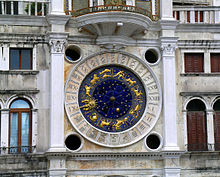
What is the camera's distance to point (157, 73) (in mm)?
22406

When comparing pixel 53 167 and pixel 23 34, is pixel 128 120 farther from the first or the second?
pixel 23 34

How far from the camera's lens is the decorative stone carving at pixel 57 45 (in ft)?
70.5

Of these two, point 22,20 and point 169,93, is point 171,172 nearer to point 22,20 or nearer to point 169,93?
point 169,93

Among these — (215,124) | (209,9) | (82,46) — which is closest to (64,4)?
(82,46)

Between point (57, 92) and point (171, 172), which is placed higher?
point (57, 92)

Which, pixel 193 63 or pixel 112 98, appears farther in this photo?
pixel 193 63

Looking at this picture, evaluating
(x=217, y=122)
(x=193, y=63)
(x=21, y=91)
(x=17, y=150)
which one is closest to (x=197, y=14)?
(x=193, y=63)

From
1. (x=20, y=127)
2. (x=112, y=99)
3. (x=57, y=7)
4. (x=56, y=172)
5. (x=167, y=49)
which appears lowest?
(x=56, y=172)

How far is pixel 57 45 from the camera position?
21516mm

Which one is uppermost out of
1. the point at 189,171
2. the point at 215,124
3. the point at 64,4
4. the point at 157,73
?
the point at 64,4

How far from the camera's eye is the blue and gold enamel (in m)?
21.7

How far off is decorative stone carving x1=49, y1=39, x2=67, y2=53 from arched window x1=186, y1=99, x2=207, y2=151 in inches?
207

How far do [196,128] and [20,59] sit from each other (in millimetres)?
6961

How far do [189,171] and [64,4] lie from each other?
7631mm
